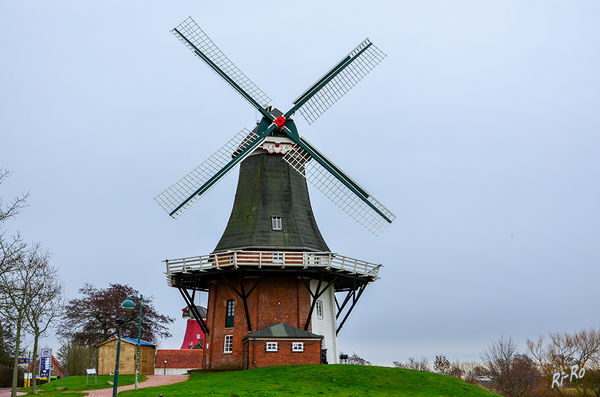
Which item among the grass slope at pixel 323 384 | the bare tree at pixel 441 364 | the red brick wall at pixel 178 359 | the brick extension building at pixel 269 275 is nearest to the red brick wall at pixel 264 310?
the brick extension building at pixel 269 275

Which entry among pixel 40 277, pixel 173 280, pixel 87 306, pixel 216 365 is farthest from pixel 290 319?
pixel 87 306

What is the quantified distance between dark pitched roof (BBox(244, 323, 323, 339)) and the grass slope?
79.8 inches

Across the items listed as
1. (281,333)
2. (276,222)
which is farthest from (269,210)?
(281,333)

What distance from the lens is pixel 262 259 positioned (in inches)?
1088

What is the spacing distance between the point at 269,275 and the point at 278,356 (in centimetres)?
422

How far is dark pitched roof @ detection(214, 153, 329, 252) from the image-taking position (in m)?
29.5

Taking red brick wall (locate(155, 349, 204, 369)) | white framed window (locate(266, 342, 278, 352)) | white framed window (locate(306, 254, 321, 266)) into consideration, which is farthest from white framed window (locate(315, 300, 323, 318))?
red brick wall (locate(155, 349, 204, 369))

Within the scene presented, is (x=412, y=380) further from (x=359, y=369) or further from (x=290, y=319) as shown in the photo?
(x=290, y=319)

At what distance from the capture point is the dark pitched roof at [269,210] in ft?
96.6

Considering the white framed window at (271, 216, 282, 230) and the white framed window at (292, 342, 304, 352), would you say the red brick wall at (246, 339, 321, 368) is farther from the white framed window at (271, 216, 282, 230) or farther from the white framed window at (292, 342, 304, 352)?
the white framed window at (271, 216, 282, 230)

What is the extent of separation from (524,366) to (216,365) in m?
32.8

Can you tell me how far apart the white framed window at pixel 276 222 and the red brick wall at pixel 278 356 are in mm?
6088

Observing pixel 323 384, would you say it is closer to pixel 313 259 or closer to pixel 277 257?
pixel 313 259

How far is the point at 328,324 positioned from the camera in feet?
101
